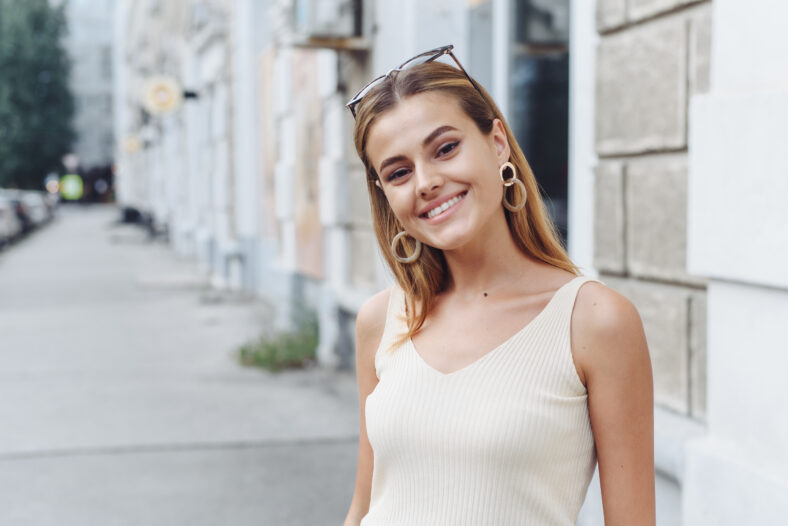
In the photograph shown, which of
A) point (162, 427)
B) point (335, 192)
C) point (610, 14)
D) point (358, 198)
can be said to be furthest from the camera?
point (335, 192)

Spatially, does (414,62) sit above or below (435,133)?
above

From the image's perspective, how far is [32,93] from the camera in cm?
5547

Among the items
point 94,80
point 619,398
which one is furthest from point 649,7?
point 94,80

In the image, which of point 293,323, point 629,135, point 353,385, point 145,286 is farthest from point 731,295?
point 145,286

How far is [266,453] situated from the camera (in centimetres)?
546

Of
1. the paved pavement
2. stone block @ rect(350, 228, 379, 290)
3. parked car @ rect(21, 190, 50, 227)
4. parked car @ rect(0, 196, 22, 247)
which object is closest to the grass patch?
the paved pavement

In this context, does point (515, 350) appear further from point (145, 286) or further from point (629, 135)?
point (145, 286)

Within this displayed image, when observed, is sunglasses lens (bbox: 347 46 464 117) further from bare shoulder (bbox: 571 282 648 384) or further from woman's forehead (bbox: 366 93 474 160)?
bare shoulder (bbox: 571 282 648 384)

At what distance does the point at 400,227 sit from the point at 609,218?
181 centimetres

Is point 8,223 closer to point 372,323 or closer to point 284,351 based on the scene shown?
point 284,351

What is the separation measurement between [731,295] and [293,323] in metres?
6.65

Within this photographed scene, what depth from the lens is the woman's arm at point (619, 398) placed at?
1661 millimetres

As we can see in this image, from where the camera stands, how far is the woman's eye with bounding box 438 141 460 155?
1806 mm

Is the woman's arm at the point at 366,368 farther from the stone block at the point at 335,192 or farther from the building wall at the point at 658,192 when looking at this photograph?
the stone block at the point at 335,192
